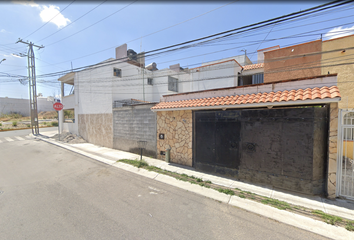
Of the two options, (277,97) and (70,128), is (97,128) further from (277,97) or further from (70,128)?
(277,97)

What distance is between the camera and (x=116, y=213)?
3643 millimetres

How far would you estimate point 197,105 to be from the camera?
253 inches

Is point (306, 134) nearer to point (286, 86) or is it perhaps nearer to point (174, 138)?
point (286, 86)

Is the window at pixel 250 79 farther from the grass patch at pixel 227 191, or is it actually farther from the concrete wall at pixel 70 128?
the concrete wall at pixel 70 128

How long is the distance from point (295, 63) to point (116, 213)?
1250cm

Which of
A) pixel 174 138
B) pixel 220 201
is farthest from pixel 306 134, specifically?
pixel 174 138

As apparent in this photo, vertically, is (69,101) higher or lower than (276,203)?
higher

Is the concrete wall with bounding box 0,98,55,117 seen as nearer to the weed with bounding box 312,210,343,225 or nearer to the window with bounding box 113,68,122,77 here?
the window with bounding box 113,68,122,77

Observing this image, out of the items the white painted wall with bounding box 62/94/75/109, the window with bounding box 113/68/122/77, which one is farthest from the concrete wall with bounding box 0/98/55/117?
the window with bounding box 113/68/122/77

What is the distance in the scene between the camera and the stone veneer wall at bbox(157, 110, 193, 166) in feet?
23.7

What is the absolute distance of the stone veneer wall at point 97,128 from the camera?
38.5 feet

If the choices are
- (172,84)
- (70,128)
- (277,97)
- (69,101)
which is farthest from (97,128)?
(277,97)

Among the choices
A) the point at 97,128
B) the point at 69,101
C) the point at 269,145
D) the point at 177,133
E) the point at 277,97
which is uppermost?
the point at 69,101

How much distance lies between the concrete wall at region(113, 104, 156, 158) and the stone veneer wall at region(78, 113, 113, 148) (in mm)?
715
